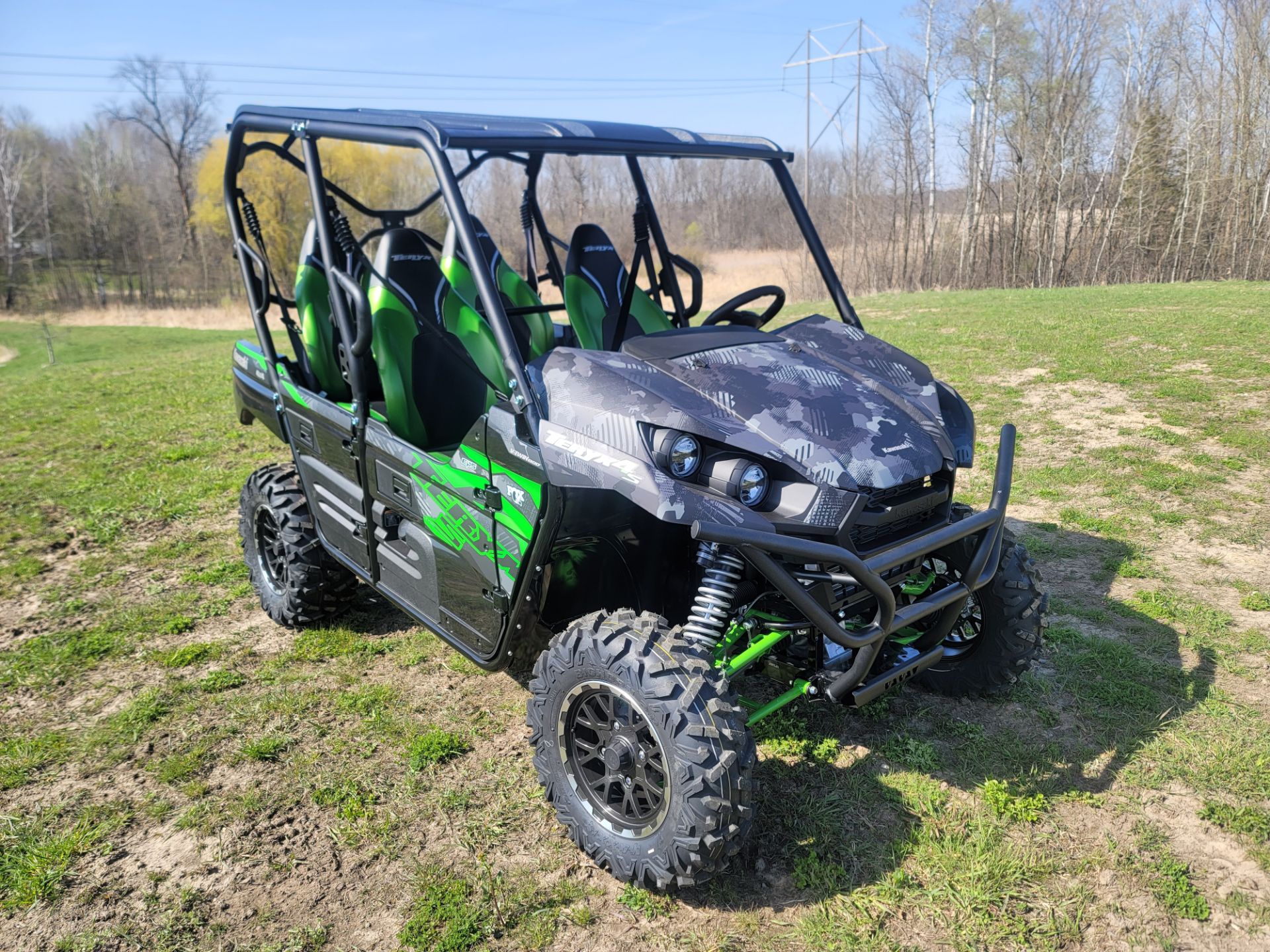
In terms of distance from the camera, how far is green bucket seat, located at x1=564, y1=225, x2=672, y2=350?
3799 millimetres

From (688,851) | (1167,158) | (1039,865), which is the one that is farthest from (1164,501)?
(1167,158)

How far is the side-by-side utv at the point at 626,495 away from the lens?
92.0 inches

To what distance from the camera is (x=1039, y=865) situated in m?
2.53

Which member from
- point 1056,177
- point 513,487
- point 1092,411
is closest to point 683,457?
point 513,487

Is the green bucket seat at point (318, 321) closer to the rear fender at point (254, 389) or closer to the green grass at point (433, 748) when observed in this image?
the rear fender at point (254, 389)

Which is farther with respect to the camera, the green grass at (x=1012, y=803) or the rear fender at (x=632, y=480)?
the green grass at (x=1012, y=803)

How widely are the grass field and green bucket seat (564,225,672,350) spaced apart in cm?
152

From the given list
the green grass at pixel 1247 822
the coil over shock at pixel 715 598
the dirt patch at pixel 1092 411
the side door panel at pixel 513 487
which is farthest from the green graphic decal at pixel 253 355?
the dirt patch at pixel 1092 411

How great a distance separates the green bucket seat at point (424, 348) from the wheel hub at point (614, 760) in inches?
49.7

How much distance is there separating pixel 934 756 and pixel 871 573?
1147 millimetres

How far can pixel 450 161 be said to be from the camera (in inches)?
106

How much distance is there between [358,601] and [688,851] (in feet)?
8.28

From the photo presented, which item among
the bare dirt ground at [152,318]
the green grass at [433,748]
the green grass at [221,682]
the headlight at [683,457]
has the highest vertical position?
the headlight at [683,457]

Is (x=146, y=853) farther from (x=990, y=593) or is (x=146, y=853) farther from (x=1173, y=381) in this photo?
(x=1173, y=381)
